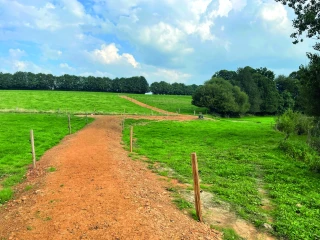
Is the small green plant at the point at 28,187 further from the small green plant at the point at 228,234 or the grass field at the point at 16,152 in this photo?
the small green plant at the point at 228,234

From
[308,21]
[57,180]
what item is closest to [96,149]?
[57,180]

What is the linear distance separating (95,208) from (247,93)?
86.4 m

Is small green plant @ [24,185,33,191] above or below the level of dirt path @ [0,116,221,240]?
below

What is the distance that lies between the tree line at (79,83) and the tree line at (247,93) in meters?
55.5

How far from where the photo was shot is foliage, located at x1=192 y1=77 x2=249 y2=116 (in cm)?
7325

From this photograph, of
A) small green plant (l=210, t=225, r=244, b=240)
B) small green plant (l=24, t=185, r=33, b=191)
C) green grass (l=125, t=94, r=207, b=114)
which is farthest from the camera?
green grass (l=125, t=94, r=207, b=114)

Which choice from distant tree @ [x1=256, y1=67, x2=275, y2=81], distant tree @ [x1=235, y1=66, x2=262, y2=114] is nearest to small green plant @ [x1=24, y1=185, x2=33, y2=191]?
distant tree @ [x1=235, y1=66, x2=262, y2=114]

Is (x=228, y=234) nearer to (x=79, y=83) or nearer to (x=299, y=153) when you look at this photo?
(x=299, y=153)

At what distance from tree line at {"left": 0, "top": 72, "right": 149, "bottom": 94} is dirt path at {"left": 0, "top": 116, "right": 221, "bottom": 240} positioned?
137726 millimetres

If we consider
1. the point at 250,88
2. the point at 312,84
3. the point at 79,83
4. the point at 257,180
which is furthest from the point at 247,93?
the point at 79,83

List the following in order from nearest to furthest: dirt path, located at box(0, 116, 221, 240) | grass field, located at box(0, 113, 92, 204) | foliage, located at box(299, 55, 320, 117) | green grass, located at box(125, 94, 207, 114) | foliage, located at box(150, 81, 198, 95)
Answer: dirt path, located at box(0, 116, 221, 240), grass field, located at box(0, 113, 92, 204), foliage, located at box(299, 55, 320, 117), green grass, located at box(125, 94, 207, 114), foliage, located at box(150, 81, 198, 95)

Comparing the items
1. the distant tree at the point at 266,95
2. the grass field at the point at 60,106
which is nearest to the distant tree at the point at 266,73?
the distant tree at the point at 266,95

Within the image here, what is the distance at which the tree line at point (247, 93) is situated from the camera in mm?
73875

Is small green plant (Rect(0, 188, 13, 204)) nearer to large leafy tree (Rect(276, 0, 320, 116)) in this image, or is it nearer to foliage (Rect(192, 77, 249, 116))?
large leafy tree (Rect(276, 0, 320, 116))
